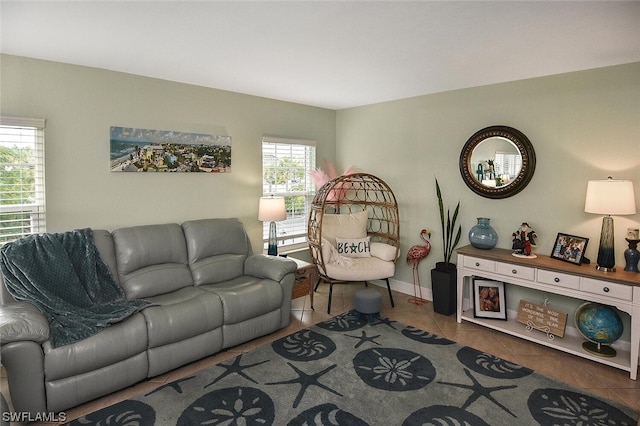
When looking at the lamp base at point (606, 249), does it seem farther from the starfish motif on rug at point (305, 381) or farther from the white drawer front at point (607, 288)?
the starfish motif on rug at point (305, 381)

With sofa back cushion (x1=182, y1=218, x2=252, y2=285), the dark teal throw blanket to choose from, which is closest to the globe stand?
sofa back cushion (x1=182, y1=218, x2=252, y2=285)

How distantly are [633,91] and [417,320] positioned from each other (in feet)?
9.03

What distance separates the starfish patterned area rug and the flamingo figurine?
4.14ft

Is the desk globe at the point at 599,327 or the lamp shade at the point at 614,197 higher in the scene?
the lamp shade at the point at 614,197

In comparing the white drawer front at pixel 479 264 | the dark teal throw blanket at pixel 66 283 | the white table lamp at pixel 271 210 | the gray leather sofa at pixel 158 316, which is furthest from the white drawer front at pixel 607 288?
the dark teal throw blanket at pixel 66 283

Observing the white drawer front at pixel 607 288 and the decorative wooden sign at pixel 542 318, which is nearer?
the white drawer front at pixel 607 288

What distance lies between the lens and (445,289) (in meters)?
4.00

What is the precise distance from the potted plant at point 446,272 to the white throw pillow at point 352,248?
0.81m

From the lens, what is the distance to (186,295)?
3129mm

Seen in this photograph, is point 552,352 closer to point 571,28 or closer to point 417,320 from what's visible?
point 417,320

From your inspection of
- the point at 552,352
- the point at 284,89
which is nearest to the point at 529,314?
the point at 552,352

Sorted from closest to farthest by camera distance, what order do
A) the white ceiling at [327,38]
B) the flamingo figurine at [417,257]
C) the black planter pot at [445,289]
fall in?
the white ceiling at [327,38] < the black planter pot at [445,289] < the flamingo figurine at [417,257]

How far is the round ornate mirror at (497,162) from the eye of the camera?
3.69m

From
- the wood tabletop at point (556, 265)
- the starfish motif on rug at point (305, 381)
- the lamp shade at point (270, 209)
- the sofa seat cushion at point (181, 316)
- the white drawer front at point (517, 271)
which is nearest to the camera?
the starfish motif on rug at point (305, 381)
